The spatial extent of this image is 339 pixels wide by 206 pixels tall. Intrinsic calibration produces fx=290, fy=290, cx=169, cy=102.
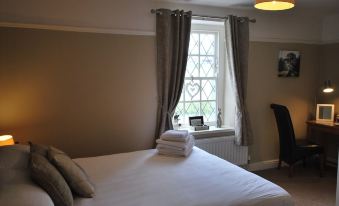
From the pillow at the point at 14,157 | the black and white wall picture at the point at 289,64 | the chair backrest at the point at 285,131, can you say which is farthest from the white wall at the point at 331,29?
the pillow at the point at 14,157

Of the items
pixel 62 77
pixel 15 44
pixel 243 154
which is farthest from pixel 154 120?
pixel 15 44

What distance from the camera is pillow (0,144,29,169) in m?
1.95

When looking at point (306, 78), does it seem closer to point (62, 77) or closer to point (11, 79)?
point (62, 77)

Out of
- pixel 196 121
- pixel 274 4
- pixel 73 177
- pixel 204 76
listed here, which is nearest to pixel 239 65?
pixel 204 76

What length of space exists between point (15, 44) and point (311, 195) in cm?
376

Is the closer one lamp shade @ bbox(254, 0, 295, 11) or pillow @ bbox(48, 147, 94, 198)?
pillow @ bbox(48, 147, 94, 198)

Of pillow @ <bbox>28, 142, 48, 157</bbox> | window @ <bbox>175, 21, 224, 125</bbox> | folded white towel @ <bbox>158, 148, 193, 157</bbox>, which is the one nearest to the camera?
pillow @ <bbox>28, 142, 48, 157</bbox>

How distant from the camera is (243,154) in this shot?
4.19 meters

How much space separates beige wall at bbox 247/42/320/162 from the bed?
180 cm

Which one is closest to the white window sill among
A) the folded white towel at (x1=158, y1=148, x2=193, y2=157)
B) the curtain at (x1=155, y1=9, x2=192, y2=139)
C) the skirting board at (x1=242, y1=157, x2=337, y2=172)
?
the curtain at (x1=155, y1=9, x2=192, y2=139)

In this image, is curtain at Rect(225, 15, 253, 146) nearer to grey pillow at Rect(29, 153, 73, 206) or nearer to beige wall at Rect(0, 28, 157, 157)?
beige wall at Rect(0, 28, 157, 157)

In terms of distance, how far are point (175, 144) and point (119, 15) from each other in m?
1.63

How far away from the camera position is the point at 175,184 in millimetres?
2203

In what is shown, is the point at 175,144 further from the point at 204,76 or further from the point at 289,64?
the point at 289,64
